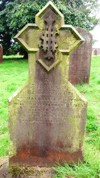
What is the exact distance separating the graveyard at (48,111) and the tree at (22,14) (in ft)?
43.4

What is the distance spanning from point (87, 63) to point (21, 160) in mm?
4948

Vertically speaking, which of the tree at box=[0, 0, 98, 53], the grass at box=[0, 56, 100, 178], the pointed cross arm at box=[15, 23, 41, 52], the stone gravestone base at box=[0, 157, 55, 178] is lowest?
the stone gravestone base at box=[0, 157, 55, 178]

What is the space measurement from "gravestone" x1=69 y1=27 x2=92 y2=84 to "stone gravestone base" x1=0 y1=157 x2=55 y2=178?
4789mm

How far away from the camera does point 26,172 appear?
3699 millimetres

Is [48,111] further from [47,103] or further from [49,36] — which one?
[49,36]

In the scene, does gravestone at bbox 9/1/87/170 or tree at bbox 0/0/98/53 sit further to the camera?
tree at bbox 0/0/98/53

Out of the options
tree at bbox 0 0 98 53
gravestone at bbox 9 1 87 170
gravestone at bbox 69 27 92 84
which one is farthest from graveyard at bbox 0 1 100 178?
tree at bbox 0 0 98 53

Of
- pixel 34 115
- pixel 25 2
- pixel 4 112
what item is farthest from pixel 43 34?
pixel 25 2

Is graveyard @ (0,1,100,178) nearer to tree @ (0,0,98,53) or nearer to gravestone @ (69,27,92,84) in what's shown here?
gravestone @ (69,27,92,84)

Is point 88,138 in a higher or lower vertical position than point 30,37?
lower

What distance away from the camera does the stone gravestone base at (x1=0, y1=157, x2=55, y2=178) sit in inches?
142

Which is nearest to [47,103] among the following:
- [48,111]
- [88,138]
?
[48,111]

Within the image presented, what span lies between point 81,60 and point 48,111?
4.70 metres

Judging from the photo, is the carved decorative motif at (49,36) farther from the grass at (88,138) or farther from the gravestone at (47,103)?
the grass at (88,138)
